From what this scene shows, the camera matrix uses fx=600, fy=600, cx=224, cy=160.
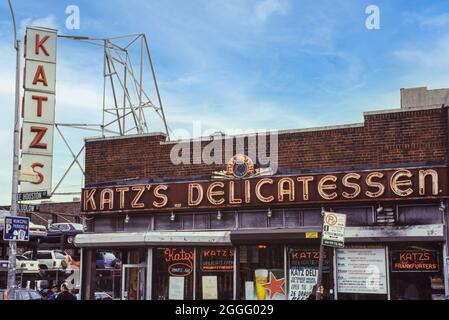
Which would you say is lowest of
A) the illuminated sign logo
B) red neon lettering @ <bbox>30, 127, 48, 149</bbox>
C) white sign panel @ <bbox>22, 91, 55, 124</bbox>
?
the illuminated sign logo

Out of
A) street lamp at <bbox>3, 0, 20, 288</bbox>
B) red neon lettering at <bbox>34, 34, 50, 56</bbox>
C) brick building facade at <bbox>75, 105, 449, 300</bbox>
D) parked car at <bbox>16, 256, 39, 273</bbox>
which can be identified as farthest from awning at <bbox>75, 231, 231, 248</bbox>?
parked car at <bbox>16, 256, 39, 273</bbox>

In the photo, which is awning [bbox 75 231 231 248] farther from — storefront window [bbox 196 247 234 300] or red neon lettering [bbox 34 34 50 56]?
red neon lettering [bbox 34 34 50 56]

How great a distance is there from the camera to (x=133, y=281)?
2253 cm

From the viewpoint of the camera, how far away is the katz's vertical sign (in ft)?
74.3

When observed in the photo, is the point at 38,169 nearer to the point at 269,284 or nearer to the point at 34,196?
the point at 34,196

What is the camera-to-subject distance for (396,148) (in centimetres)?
1875

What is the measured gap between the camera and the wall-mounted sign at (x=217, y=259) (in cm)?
2044

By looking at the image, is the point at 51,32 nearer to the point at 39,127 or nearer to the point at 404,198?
the point at 39,127

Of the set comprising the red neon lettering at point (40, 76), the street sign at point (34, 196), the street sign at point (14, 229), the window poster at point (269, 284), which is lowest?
the window poster at point (269, 284)

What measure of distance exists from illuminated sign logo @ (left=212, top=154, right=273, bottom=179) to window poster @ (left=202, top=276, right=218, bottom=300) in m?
3.52

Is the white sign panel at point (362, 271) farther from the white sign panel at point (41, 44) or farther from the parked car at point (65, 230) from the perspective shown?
the parked car at point (65, 230)

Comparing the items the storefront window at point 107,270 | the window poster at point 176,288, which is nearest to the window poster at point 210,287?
the window poster at point 176,288

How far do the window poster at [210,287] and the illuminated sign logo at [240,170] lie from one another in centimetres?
352
